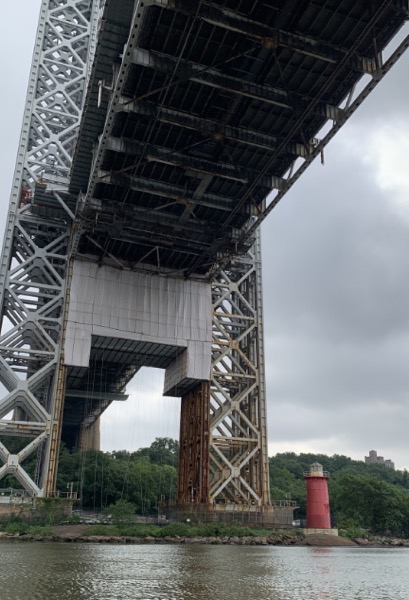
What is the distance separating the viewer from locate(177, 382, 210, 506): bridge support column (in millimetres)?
46875

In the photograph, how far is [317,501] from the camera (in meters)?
51.4

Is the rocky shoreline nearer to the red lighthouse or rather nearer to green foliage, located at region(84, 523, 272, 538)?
green foliage, located at region(84, 523, 272, 538)

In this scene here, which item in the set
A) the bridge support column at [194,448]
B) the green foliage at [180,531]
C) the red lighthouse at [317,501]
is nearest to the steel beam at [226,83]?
the bridge support column at [194,448]

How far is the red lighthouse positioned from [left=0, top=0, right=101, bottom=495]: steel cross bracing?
2260 centimetres

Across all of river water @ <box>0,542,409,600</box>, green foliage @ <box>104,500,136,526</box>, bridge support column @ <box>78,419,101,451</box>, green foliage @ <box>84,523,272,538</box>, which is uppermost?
bridge support column @ <box>78,419,101,451</box>

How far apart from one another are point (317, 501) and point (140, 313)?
22.4 metres

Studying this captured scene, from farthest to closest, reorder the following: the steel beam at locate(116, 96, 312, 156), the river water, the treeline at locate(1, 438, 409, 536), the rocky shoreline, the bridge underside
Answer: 1. the treeline at locate(1, 438, 409, 536)
2. the rocky shoreline
3. the steel beam at locate(116, 96, 312, 156)
4. the bridge underside
5. the river water

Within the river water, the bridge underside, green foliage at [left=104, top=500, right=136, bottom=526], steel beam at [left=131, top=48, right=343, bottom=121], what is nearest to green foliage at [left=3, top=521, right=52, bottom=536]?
green foliage at [left=104, top=500, right=136, bottom=526]

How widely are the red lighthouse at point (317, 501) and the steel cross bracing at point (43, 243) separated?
2260cm

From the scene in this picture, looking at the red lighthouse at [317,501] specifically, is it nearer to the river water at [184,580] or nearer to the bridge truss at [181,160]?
the bridge truss at [181,160]

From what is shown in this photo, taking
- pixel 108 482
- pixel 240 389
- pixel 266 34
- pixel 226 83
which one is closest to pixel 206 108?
pixel 226 83

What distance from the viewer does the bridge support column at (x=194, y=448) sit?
154 ft

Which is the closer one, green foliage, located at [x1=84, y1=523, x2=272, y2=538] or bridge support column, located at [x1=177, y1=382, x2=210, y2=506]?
green foliage, located at [x1=84, y1=523, x2=272, y2=538]

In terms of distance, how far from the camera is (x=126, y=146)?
3675 centimetres
